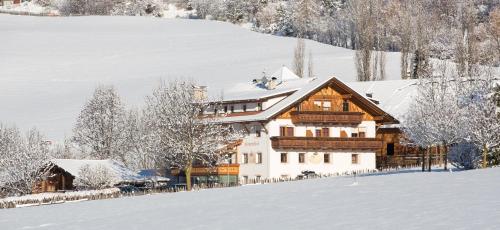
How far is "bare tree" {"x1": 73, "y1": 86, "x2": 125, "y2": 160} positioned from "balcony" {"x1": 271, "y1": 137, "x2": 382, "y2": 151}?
22426mm

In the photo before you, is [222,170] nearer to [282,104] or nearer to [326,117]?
[282,104]

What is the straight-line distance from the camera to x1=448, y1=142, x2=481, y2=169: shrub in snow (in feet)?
228

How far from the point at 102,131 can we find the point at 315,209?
2401 inches

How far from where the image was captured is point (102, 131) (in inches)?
4023

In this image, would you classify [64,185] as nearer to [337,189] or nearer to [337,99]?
[337,99]

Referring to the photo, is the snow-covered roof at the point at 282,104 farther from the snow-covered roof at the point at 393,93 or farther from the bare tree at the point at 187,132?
the snow-covered roof at the point at 393,93

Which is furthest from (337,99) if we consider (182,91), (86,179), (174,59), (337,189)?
(174,59)

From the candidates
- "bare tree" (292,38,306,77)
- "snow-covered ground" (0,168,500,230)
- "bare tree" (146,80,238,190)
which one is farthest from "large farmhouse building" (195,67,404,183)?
"bare tree" (292,38,306,77)

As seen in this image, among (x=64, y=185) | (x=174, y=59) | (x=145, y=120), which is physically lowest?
(x=64, y=185)

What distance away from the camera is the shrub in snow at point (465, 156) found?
2736 inches

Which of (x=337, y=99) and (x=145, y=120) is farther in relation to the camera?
(x=145, y=120)

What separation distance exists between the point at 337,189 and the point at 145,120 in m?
53.3

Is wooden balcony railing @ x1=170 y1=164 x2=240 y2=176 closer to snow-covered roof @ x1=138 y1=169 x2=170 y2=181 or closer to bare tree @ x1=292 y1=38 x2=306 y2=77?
snow-covered roof @ x1=138 y1=169 x2=170 y2=181

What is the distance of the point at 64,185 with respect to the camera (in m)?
87.6
